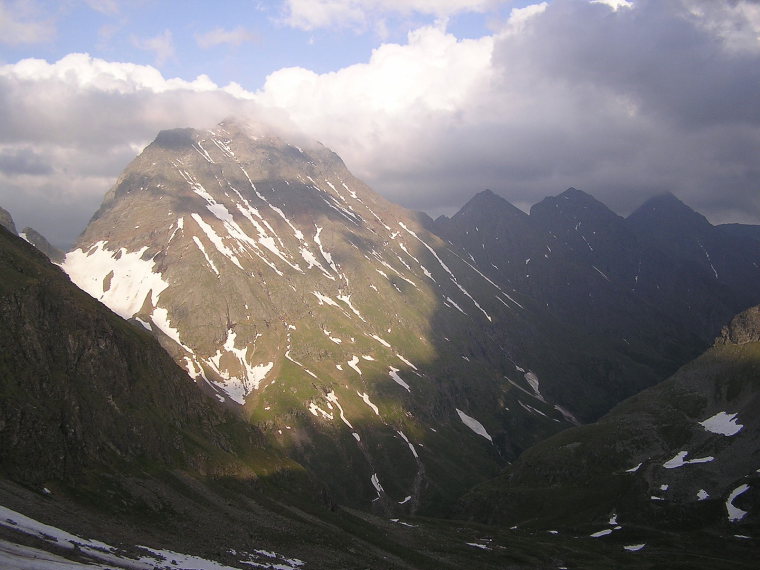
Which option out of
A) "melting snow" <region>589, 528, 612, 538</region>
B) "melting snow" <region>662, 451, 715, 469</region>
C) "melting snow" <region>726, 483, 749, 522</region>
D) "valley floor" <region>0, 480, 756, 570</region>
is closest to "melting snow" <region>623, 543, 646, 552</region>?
"valley floor" <region>0, 480, 756, 570</region>

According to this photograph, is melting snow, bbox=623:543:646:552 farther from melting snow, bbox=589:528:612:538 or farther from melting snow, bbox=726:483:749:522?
melting snow, bbox=726:483:749:522

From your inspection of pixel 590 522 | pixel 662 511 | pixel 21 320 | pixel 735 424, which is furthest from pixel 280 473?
pixel 735 424

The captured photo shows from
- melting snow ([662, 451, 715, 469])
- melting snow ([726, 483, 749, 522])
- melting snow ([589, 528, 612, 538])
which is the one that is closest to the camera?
melting snow ([726, 483, 749, 522])

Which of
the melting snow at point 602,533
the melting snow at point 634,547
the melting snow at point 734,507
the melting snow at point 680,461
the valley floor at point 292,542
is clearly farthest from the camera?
the melting snow at point 680,461

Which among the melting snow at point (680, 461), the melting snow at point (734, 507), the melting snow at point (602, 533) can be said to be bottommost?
the melting snow at point (602, 533)

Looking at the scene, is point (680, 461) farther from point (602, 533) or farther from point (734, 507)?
point (602, 533)

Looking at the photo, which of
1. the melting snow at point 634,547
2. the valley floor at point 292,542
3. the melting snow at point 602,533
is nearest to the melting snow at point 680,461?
the valley floor at point 292,542

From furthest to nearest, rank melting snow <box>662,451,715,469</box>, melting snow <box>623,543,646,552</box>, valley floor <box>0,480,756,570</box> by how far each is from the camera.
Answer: melting snow <box>662,451,715,469</box> < melting snow <box>623,543,646,552</box> < valley floor <box>0,480,756,570</box>

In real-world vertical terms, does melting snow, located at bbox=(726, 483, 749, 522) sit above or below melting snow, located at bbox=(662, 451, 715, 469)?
below

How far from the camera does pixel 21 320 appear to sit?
11462cm

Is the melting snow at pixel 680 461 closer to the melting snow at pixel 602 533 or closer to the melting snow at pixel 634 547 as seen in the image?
the melting snow at pixel 602 533

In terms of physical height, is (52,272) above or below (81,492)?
above

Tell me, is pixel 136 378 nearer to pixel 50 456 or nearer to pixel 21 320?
pixel 21 320

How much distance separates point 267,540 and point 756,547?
357ft
